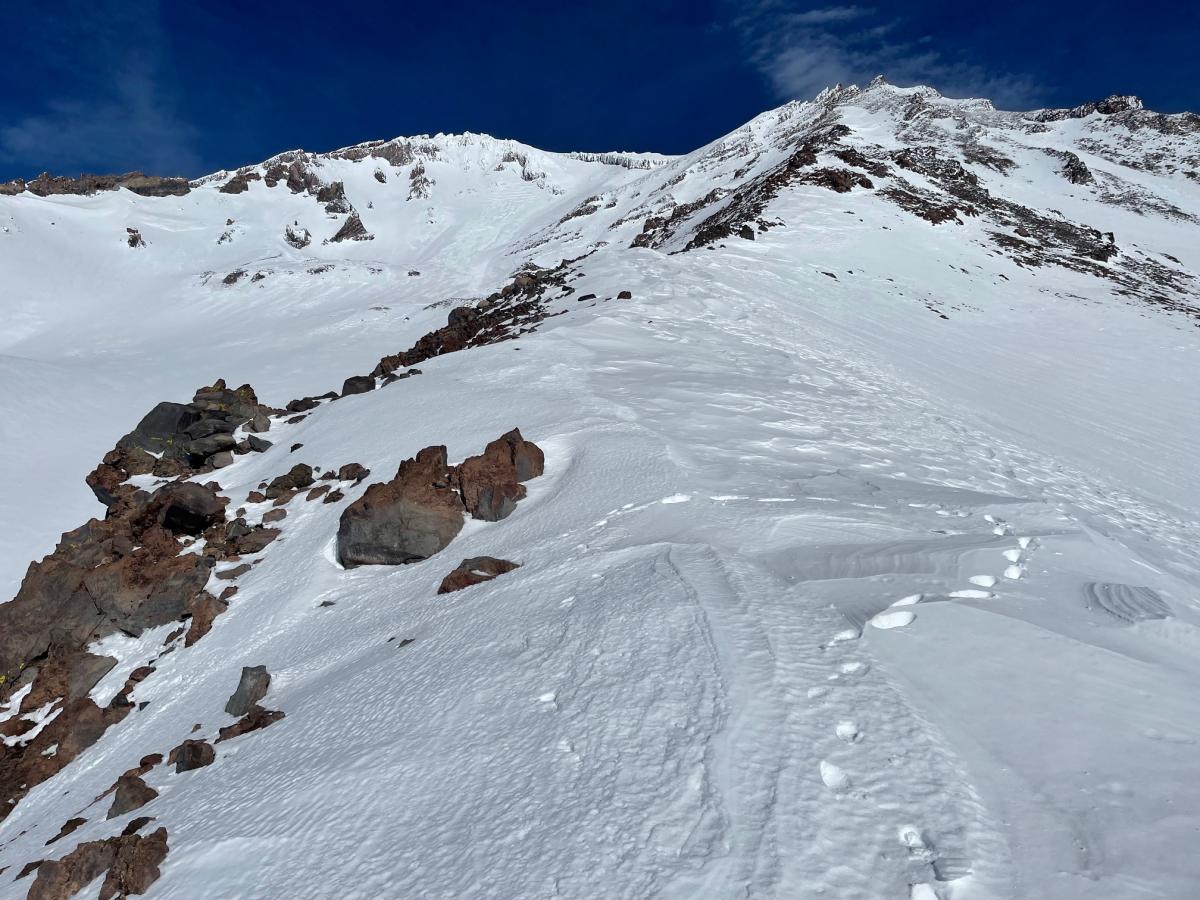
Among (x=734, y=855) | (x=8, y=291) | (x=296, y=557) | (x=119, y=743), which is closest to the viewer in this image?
(x=734, y=855)

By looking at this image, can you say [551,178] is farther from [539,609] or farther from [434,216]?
[539,609]

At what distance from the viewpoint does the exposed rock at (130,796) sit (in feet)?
14.3

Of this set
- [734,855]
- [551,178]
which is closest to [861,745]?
[734,855]

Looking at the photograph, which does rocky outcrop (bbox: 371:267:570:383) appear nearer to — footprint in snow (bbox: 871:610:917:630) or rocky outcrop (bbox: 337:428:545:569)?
rocky outcrop (bbox: 337:428:545:569)

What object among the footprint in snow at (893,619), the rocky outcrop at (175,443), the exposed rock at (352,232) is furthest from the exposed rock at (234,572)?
the exposed rock at (352,232)

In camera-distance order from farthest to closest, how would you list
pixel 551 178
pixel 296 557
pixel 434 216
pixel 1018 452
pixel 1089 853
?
pixel 551 178 < pixel 434 216 < pixel 1018 452 < pixel 296 557 < pixel 1089 853

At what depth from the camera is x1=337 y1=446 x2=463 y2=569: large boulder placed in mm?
6832

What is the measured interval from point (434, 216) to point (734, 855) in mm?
87227

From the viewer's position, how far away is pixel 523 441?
307 inches

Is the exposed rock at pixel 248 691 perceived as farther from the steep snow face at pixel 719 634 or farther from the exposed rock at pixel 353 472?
the exposed rock at pixel 353 472

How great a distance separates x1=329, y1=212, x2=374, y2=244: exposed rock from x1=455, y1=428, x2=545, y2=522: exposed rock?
7418cm

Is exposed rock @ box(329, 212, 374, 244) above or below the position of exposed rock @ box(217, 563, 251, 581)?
above

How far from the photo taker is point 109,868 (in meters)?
3.49

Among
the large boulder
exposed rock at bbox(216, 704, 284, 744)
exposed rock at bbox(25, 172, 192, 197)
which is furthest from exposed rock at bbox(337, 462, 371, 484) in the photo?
exposed rock at bbox(25, 172, 192, 197)
